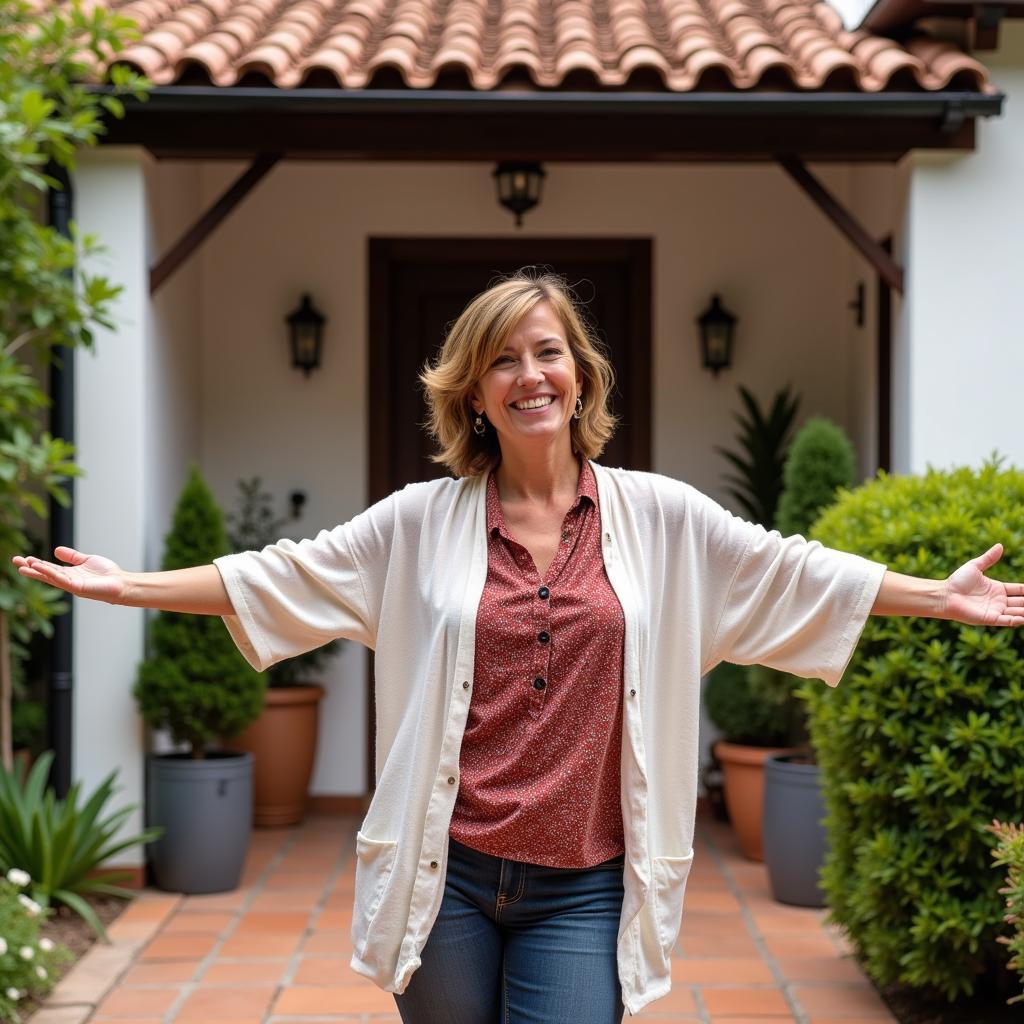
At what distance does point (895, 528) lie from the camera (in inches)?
159

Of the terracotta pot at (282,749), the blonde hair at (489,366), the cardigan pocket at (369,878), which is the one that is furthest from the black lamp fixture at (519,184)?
the cardigan pocket at (369,878)

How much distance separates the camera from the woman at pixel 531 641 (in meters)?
2.23

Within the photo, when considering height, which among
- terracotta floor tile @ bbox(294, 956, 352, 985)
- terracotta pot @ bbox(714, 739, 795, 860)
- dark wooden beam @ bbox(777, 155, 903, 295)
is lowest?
terracotta floor tile @ bbox(294, 956, 352, 985)

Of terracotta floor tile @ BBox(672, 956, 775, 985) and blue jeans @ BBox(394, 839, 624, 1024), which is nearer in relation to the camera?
blue jeans @ BBox(394, 839, 624, 1024)

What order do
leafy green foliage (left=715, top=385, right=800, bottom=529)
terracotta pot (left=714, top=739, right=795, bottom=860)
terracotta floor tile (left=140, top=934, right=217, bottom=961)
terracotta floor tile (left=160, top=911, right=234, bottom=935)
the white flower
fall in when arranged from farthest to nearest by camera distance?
leafy green foliage (left=715, top=385, right=800, bottom=529)
terracotta pot (left=714, top=739, right=795, bottom=860)
terracotta floor tile (left=160, top=911, right=234, bottom=935)
terracotta floor tile (left=140, top=934, right=217, bottom=961)
the white flower

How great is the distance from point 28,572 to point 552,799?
925 mm

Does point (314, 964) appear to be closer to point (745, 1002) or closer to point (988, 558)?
point (745, 1002)

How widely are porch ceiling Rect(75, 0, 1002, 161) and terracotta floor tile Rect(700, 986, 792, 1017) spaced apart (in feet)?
10.4

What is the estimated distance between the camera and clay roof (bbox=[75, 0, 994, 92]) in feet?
17.4

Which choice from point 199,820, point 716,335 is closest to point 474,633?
point 199,820

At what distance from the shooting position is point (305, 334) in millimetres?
6957

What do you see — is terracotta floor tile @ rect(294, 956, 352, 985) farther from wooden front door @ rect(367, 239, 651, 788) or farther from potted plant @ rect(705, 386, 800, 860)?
wooden front door @ rect(367, 239, 651, 788)

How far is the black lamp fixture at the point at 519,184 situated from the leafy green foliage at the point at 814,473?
1696mm

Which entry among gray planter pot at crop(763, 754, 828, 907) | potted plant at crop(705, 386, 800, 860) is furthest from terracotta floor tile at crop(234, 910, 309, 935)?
potted plant at crop(705, 386, 800, 860)
